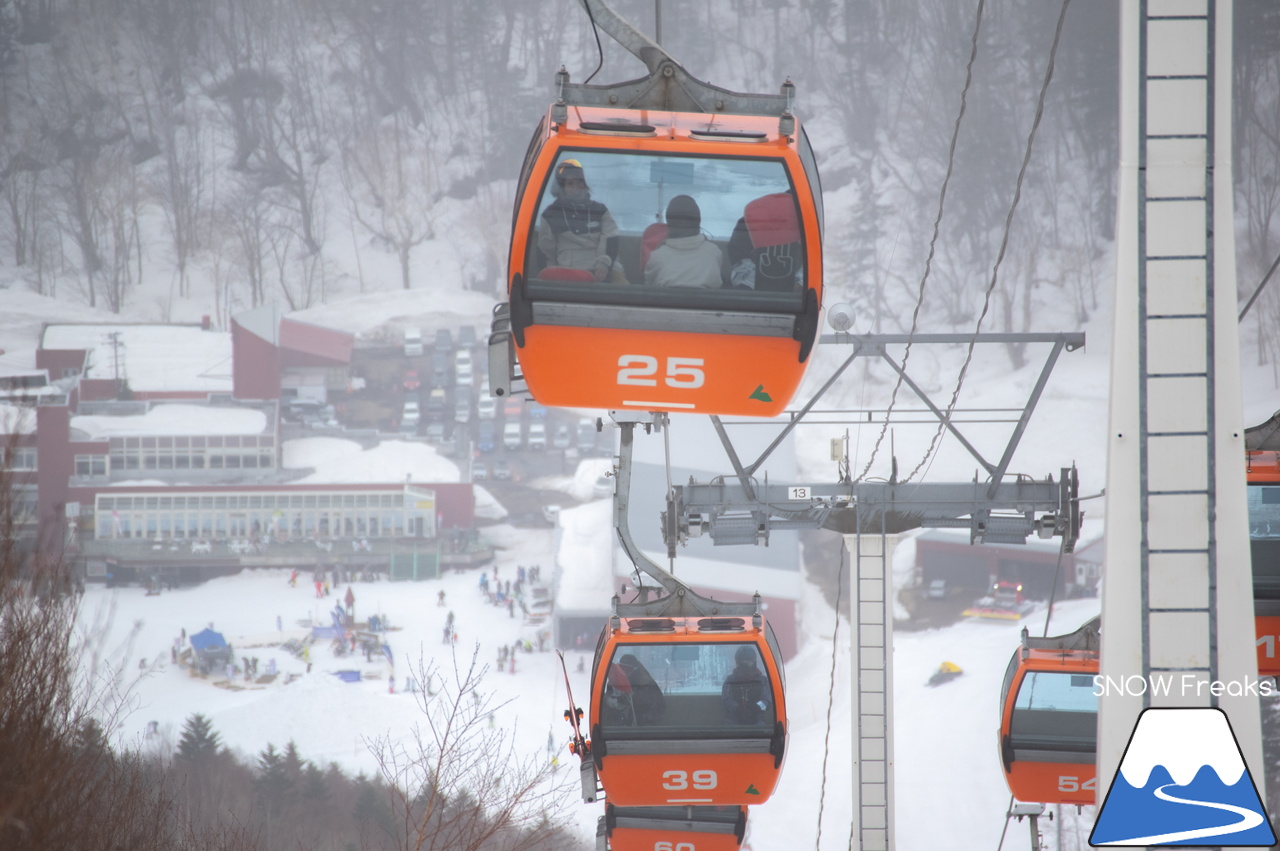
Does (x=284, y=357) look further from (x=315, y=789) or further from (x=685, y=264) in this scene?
(x=685, y=264)

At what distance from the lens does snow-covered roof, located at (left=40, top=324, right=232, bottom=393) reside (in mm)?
37906

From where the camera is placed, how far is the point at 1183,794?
193cm

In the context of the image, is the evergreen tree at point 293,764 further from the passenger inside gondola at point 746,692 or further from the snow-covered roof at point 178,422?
the passenger inside gondola at point 746,692

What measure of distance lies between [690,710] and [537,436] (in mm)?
32804

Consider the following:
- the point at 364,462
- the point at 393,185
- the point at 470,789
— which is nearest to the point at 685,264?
the point at 470,789

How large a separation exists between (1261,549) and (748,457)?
72.2 feet

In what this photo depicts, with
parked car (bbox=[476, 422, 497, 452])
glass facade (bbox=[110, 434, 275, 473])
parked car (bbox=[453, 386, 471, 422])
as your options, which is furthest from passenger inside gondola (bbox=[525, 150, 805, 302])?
parked car (bbox=[453, 386, 471, 422])

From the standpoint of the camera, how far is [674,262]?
3.80 m

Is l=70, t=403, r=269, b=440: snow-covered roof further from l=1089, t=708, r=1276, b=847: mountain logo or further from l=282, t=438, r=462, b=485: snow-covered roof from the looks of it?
l=1089, t=708, r=1276, b=847: mountain logo

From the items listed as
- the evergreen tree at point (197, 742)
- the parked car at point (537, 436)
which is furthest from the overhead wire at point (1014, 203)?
the parked car at point (537, 436)

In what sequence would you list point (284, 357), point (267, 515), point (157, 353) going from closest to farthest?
point (267, 515)
point (284, 357)
point (157, 353)

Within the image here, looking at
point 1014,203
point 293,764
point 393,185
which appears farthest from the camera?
point 393,185

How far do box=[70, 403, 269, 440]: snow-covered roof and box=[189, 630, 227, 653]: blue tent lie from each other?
7.39 m

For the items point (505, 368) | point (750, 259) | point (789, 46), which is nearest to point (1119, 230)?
point (750, 259)
